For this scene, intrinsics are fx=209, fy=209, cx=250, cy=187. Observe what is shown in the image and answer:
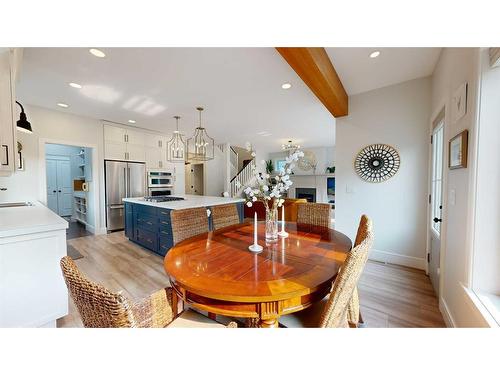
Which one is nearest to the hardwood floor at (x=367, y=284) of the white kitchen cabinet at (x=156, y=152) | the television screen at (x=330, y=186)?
the white kitchen cabinet at (x=156, y=152)

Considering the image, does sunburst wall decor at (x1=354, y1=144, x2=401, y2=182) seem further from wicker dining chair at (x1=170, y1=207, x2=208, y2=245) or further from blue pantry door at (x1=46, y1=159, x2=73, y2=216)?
blue pantry door at (x1=46, y1=159, x2=73, y2=216)

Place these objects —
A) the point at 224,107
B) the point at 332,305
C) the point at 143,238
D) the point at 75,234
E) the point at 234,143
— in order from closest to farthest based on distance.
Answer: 1. the point at 332,305
2. the point at 143,238
3. the point at 224,107
4. the point at 75,234
5. the point at 234,143

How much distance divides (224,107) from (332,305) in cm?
369

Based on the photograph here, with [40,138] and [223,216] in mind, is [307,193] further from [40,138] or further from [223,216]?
[40,138]

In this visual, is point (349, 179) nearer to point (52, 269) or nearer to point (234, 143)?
point (52, 269)

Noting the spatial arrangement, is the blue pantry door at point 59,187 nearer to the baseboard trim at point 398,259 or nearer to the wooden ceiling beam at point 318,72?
the wooden ceiling beam at point 318,72

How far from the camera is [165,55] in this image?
221cm

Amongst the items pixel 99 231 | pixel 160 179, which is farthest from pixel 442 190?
pixel 99 231

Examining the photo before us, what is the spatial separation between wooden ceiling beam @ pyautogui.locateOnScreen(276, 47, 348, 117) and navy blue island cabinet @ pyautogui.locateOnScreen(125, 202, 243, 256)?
2044 mm

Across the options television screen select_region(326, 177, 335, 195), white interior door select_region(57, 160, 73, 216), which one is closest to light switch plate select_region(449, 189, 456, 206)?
television screen select_region(326, 177, 335, 195)

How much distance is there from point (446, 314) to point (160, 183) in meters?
5.72

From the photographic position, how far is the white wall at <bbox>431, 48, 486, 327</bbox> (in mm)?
1251

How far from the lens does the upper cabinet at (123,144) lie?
476cm
